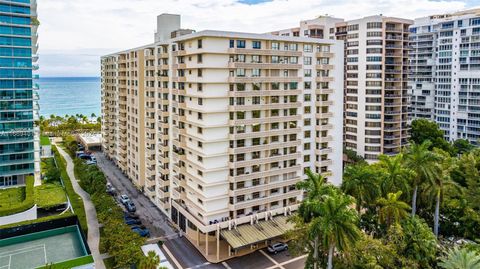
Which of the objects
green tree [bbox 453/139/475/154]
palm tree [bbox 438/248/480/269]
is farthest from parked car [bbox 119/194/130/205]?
green tree [bbox 453/139/475/154]

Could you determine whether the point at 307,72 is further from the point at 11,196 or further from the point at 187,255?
the point at 11,196

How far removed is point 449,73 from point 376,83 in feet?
115

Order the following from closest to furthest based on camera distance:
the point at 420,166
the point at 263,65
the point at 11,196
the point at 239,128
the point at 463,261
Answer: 1. the point at 463,261
2. the point at 420,166
3. the point at 239,128
4. the point at 263,65
5. the point at 11,196

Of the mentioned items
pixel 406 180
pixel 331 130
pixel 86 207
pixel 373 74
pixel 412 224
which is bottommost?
pixel 86 207

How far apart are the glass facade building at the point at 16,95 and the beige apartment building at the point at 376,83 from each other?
2625 inches

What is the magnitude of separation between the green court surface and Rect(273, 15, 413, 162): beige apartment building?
204 ft

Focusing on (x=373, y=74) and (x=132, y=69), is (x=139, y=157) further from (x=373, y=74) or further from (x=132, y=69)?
(x=373, y=74)

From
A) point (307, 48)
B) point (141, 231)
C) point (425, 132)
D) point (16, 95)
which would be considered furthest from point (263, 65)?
point (425, 132)

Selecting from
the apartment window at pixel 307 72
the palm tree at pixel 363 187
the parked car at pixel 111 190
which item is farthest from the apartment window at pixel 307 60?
the parked car at pixel 111 190

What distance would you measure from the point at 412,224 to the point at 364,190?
741 cm

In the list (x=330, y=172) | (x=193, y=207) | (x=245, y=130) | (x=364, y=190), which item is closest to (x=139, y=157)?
(x=193, y=207)

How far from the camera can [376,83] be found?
83125 millimetres

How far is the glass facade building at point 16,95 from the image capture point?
67938 millimetres

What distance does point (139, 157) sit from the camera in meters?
71.9
